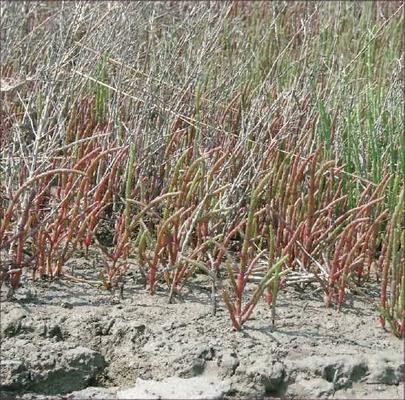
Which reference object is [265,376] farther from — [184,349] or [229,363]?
[184,349]

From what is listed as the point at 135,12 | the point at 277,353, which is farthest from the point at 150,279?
the point at 135,12

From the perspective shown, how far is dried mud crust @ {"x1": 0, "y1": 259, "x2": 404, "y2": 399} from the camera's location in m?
2.62

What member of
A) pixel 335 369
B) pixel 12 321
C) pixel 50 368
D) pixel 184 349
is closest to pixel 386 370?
pixel 335 369

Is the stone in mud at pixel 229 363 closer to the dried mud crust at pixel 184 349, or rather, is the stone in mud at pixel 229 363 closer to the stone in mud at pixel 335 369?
the dried mud crust at pixel 184 349

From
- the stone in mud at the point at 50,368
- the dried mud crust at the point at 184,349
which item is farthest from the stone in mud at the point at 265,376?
the stone in mud at the point at 50,368

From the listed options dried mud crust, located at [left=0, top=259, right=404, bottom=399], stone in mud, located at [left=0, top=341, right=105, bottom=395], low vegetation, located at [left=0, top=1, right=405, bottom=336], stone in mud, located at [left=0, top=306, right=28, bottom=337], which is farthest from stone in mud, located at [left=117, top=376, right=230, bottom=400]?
stone in mud, located at [left=0, top=306, right=28, bottom=337]

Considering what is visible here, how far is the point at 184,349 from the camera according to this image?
2.71 meters

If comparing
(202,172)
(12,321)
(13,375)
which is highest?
(202,172)

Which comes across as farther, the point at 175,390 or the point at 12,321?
the point at 12,321

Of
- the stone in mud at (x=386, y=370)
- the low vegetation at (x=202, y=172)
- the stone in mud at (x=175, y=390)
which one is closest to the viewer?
the stone in mud at (x=175, y=390)

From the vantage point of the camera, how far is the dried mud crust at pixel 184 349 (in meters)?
2.62

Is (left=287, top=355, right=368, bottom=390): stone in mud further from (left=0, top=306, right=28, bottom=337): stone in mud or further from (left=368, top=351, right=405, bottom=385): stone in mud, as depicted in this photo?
(left=0, top=306, right=28, bottom=337): stone in mud

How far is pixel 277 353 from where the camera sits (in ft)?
8.84

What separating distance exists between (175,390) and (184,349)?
0.71ft
